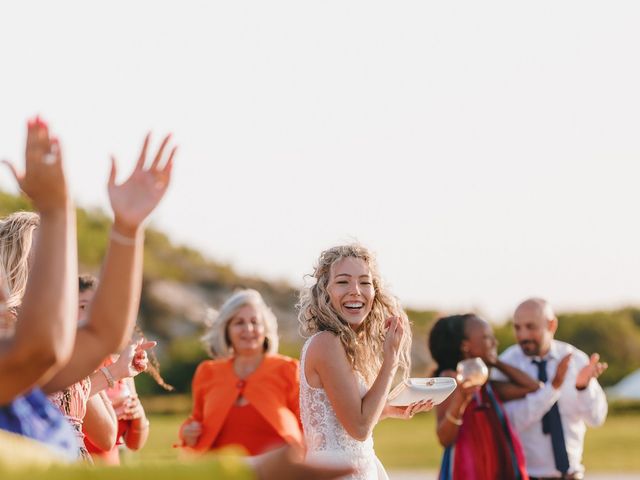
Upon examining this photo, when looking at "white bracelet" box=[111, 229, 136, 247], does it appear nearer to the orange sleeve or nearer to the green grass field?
the orange sleeve

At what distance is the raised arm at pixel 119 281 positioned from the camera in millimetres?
2252

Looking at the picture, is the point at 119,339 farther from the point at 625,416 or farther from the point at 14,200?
the point at 14,200

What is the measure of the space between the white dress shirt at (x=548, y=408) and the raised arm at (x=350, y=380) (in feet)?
9.66

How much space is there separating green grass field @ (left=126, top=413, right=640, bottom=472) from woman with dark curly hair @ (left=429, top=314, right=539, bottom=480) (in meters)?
7.93

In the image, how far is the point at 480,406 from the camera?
7418 mm

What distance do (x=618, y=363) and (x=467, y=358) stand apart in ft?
72.6

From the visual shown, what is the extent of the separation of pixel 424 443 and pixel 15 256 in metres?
17.2

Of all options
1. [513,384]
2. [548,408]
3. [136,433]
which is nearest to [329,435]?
[136,433]

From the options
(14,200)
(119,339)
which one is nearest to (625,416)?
(14,200)

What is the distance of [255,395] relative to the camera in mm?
8094

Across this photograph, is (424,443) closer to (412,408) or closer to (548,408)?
(548,408)

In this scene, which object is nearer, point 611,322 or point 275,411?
point 275,411

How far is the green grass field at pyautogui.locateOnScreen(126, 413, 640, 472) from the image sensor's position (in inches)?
685

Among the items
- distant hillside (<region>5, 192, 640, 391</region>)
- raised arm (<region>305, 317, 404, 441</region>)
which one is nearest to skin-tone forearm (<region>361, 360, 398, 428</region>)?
raised arm (<region>305, 317, 404, 441</region>)
